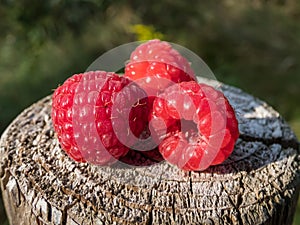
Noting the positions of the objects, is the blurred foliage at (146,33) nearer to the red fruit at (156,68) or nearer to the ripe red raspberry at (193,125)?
the red fruit at (156,68)

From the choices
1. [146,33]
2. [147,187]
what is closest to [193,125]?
[147,187]

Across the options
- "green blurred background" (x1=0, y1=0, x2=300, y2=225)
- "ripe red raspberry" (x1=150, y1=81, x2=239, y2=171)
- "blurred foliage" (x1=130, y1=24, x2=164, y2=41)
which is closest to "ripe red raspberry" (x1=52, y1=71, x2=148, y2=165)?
"ripe red raspberry" (x1=150, y1=81, x2=239, y2=171)

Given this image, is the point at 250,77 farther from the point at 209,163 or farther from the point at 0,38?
the point at 209,163

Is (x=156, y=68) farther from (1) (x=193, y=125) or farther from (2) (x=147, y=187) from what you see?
(2) (x=147, y=187)

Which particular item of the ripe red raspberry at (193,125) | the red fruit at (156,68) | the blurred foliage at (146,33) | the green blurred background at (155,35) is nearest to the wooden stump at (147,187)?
the ripe red raspberry at (193,125)

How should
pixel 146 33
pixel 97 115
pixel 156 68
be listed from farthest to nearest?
1. pixel 146 33
2. pixel 156 68
3. pixel 97 115

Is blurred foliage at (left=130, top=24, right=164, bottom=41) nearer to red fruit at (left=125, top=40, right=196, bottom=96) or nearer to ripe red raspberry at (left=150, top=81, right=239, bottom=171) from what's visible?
red fruit at (left=125, top=40, right=196, bottom=96)
